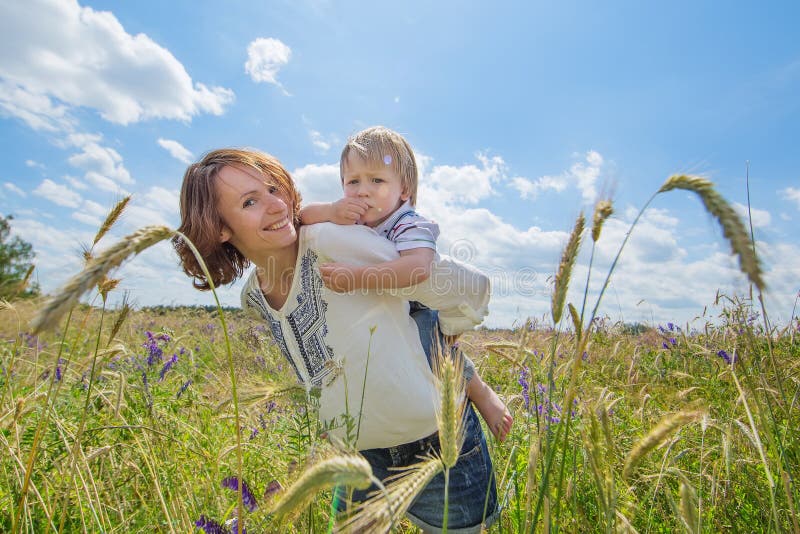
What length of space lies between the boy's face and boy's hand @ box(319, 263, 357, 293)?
2.03 feet

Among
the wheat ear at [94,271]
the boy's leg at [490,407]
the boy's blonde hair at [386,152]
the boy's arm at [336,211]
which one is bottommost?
the boy's leg at [490,407]

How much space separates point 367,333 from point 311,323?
0.30m

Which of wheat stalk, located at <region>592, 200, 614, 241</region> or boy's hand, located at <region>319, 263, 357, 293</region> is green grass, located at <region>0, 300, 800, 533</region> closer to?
wheat stalk, located at <region>592, 200, 614, 241</region>

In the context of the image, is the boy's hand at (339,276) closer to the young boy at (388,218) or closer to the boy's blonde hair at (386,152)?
the young boy at (388,218)

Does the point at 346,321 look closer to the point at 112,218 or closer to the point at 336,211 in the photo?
the point at 336,211

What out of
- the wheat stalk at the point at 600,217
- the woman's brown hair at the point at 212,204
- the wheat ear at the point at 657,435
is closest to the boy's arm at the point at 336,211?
the woman's brown hair at the point at 212,204

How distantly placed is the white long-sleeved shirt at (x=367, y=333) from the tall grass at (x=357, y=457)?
0.21 m

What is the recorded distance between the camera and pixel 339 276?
192 cm

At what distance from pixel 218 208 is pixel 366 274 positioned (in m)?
0.87

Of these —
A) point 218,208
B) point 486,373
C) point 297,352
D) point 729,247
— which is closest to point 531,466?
point 729,247

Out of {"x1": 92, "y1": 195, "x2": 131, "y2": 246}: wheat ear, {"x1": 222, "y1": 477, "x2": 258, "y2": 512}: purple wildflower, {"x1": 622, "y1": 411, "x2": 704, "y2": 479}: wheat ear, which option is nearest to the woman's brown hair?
{"x1": 92, "y1": 195, "x2": 131, "y2": 246}: wheat ear

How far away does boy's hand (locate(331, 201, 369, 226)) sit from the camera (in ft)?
7.11

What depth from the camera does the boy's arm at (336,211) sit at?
2.17 m

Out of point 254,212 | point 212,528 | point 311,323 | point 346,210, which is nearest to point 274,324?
point 311,323
